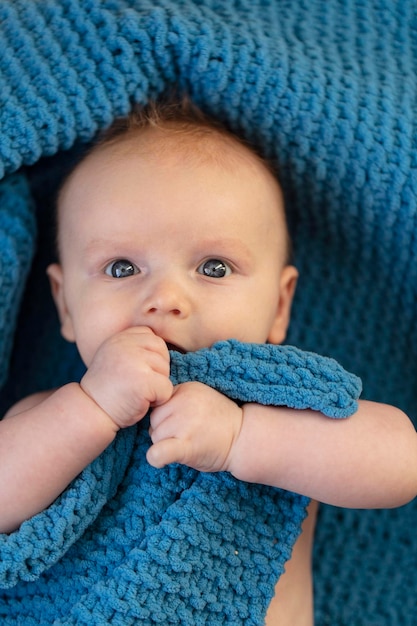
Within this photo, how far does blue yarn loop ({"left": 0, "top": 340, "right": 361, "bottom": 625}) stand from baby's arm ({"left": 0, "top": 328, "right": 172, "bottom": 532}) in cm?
4

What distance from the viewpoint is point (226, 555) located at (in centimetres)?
116

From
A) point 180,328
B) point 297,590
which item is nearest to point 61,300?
point 180,328

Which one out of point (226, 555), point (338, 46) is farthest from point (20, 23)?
point (226, 555)

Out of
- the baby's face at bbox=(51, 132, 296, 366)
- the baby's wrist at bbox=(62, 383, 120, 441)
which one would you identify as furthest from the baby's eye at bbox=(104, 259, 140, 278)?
the baby's wrist at bbox=(62, 383, 120, 441)

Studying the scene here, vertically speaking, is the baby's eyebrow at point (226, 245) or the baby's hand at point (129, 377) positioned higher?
the baby's eyebrow at point (226, 245)

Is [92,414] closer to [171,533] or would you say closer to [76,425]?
[76,425]

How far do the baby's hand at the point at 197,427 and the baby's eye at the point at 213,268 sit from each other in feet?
0.66

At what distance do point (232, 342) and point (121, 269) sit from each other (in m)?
0.22

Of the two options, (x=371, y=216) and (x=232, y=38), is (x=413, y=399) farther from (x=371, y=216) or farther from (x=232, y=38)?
(x=232, y=38)

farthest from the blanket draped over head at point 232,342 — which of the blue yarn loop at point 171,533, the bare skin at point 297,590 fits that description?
the bare skin at point 297,590

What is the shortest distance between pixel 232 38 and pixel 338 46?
0.69 feet

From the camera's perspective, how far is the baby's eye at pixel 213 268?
4.07 feet

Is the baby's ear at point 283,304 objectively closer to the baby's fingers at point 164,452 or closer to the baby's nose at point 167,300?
the baby's nose at point 167,300

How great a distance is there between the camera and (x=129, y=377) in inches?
42.0
